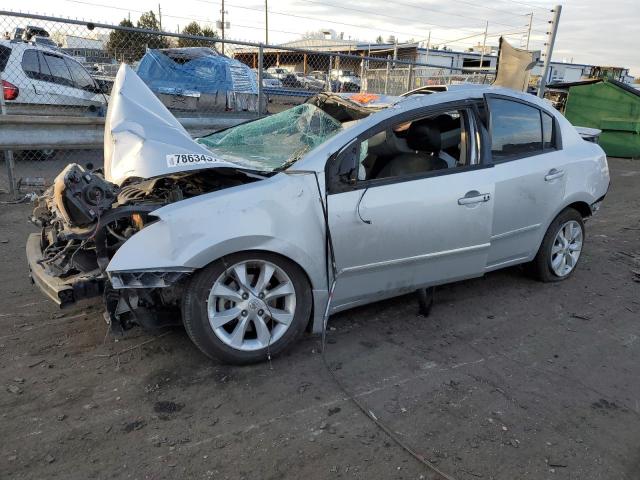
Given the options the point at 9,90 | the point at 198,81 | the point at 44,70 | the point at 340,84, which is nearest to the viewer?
the point at 9,90

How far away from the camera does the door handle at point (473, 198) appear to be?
3734mm

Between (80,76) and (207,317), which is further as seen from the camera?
(80,76)

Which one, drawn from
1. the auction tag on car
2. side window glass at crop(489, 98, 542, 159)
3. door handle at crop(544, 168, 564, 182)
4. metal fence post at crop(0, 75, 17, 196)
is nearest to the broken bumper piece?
the auction tag on car

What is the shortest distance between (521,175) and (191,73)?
1159 cm

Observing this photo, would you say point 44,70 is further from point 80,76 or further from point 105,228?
point 105,228

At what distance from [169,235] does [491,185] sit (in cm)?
233

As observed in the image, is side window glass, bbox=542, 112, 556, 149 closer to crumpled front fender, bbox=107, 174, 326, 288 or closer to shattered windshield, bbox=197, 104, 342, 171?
shattered windshield, bbox=197, 104, 342, 171

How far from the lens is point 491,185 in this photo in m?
3.86

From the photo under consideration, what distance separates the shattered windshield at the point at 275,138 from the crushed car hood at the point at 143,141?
30cm

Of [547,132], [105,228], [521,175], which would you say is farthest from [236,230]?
[547,132]

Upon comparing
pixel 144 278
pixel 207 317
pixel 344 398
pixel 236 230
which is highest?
pixel 236 230

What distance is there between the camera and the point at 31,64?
8906 mm

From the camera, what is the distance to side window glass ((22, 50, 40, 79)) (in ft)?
28.8

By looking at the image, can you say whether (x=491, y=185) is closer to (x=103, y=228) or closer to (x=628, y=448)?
(x=628, y=448)
